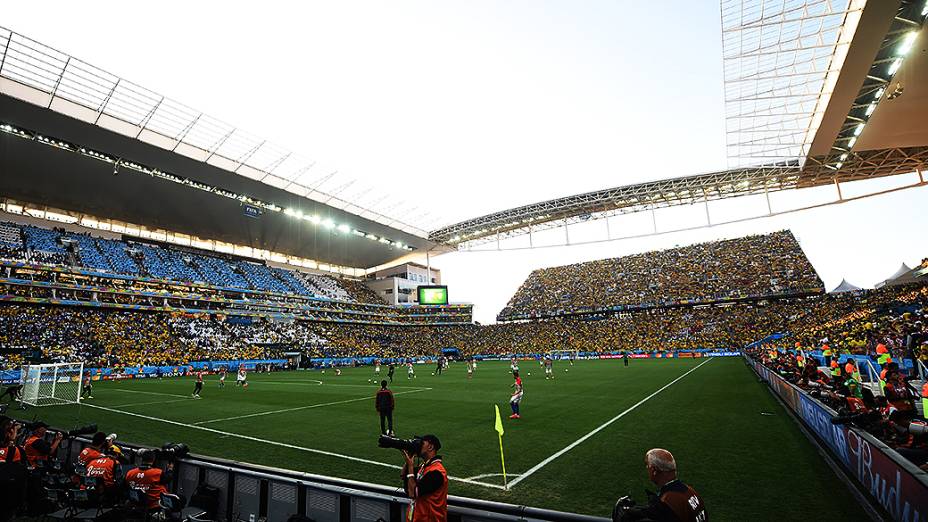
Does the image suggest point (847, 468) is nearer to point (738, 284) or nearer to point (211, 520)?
point (211, 520)

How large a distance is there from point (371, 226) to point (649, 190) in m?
35.6

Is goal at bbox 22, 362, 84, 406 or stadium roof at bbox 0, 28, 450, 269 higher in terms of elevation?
stadium roof at bbox 0, 28, 450, 269

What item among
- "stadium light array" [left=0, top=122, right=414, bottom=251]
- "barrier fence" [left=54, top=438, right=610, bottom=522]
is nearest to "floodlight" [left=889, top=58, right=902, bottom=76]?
"barrier fence" [left=54, top=438, right=610, bottom=522]

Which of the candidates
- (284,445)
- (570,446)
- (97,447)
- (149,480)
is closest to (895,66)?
(570,446)

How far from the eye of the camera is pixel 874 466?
636 cm

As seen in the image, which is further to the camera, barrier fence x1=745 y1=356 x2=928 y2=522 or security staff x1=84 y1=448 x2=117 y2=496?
security staff x1=84 y1=448 x2=117 y2=496

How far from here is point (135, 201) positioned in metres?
48.7

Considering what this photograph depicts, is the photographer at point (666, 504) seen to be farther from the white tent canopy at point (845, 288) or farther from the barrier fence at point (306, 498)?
the white tent canopy at point (845, 288)

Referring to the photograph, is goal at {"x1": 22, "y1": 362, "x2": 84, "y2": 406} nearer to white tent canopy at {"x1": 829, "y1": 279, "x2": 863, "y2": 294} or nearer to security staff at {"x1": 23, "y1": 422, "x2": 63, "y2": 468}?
security staff at {"x1": 23, "y1": 422, "x2": 63, "y2": 468}

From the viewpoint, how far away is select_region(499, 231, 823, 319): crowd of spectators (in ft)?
184

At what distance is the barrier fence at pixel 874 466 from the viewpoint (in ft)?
15.5

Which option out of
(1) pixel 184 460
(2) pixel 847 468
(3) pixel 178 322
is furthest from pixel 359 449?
(3) pixel 178 322

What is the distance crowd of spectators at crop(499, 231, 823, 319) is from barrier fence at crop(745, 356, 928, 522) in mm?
52397

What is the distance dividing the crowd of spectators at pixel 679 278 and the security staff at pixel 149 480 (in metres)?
63.3
